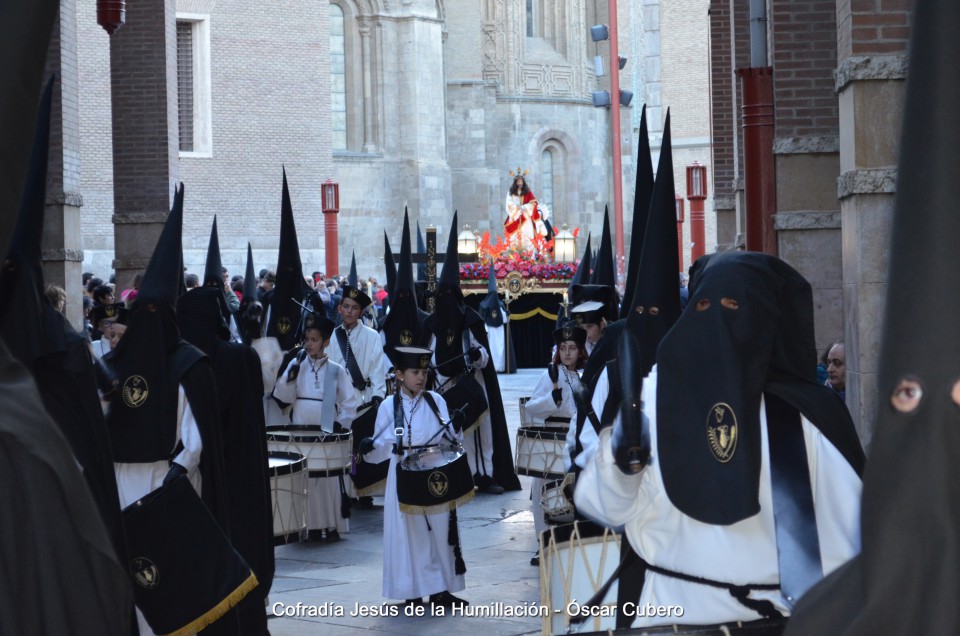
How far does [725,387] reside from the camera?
3.81 metres

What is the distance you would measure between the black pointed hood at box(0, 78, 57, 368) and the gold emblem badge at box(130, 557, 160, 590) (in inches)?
59.3

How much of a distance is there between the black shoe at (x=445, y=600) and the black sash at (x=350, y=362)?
174 inches

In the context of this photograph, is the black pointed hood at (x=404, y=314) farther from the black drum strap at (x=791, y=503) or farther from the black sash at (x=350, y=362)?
the black drum strap at (x=791, y=503)

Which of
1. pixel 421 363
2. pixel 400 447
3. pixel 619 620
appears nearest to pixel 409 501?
pixel 400 447

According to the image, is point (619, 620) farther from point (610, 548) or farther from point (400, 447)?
point (400, 447)

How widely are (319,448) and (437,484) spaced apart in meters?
2.01

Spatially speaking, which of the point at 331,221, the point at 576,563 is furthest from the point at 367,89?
the point at 576,563

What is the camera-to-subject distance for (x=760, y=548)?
383 cm

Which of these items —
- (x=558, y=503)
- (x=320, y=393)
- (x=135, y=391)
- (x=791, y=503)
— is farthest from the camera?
(x=320, y=393)

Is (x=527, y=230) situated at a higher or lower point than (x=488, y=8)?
lower

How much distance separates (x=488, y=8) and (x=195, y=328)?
3597 centimetres

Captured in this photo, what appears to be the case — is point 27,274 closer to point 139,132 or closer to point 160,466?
point 160,466

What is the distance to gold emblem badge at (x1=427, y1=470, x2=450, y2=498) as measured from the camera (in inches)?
313

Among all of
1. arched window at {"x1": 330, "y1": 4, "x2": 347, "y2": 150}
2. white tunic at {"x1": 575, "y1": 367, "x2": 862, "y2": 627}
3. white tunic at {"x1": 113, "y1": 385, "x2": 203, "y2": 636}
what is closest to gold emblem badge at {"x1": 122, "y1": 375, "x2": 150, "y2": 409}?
white tunic at {"x1": 113, "y1": 385, "x2": 203, "y2": 636}
